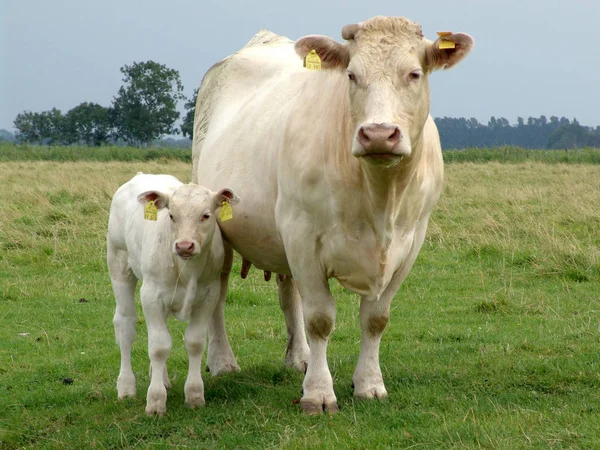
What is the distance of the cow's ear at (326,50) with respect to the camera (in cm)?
544

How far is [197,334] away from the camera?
6.20 metres

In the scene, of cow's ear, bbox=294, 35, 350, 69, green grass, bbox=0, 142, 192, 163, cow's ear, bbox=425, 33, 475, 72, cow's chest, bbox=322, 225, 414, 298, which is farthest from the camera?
green grass, bbox=0, 142, 192, 163

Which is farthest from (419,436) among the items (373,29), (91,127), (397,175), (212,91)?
(91,127)

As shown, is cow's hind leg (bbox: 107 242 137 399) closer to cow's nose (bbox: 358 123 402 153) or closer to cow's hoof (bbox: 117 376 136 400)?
cow's hoof (bbox: 117 376 136 400)

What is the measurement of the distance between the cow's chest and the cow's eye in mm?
1021

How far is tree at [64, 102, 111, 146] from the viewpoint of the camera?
71000mm

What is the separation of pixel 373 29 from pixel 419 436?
232 centimetres

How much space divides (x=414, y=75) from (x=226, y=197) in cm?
166

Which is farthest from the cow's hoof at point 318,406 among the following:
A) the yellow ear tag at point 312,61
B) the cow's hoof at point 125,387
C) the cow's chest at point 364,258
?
the yellow ear tag at point 312,61

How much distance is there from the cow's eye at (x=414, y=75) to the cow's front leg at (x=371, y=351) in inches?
64.8

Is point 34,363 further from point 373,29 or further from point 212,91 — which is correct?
point 373,29

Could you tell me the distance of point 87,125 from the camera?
72000 mm

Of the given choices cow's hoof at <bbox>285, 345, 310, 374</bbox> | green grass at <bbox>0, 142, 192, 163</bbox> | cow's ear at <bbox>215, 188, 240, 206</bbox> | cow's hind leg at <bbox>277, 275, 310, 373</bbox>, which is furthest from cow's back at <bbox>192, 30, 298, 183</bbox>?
green grass at <bbox>0, 142, 192, 163</bbox>

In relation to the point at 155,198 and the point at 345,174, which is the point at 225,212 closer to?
the point at 155,198
